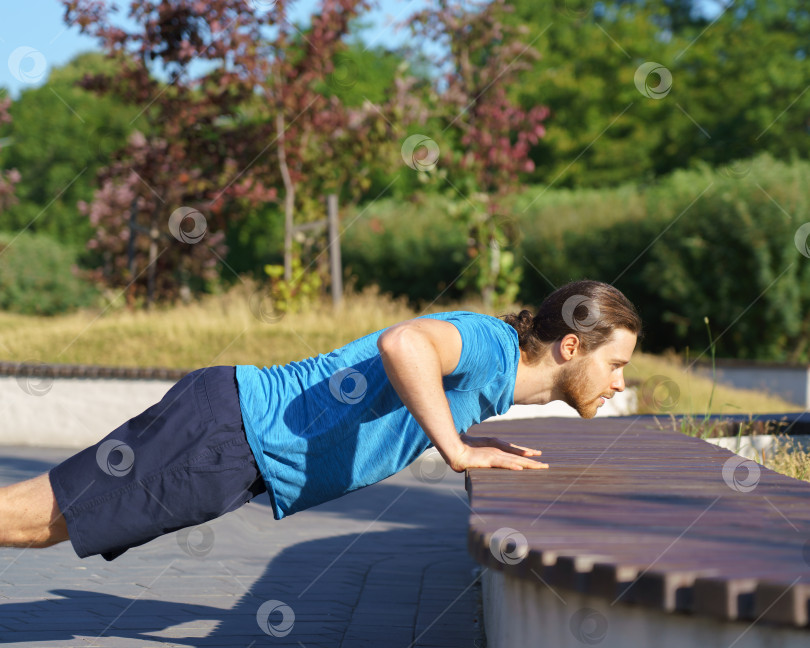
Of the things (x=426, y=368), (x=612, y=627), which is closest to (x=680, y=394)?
(x=426, y=368)

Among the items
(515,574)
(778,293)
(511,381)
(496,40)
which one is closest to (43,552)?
(511,381)

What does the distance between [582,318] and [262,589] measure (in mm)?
2636

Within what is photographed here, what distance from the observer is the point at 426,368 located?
290 centimetres

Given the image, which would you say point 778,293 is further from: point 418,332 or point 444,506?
point 418,332

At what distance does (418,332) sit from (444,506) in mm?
5292

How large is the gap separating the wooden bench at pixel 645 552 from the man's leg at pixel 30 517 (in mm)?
1271

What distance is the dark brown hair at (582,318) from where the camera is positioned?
3.23 meters

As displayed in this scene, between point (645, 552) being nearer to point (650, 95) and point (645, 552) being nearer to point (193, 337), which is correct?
point (193, 337)

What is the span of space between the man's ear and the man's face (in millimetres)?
28

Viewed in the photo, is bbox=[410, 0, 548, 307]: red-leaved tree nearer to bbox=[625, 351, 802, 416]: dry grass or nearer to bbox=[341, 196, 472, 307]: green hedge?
bbox=[625, 351, 802, 416]: dry grass

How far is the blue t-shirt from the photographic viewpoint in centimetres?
310

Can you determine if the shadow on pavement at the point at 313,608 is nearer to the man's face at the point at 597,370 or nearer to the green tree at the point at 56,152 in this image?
the man's face at the point at 597,370

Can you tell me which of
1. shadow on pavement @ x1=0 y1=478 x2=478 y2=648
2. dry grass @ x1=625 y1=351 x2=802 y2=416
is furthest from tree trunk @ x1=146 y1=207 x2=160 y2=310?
shadow on pavement @ x1=0 y1=478 x2=478 y2=648

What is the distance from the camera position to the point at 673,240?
17.9 m
